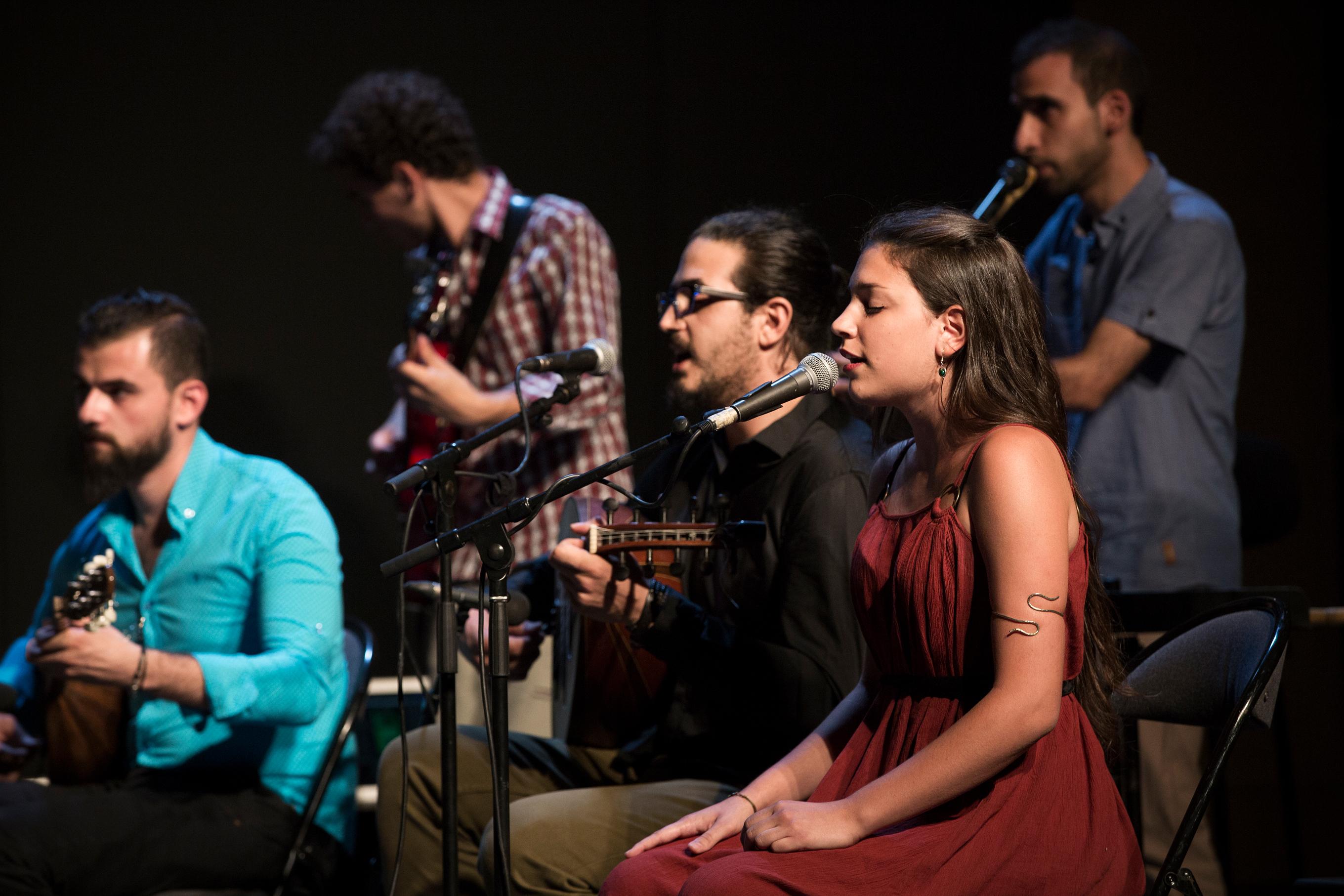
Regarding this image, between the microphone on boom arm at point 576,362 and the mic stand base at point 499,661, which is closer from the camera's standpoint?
the mic stand base at point 499,661

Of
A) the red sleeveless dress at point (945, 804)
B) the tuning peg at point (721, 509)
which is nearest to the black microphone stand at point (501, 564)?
the red sleeveless dress at point (945, 804)

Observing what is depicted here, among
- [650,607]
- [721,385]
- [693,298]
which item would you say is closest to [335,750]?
[650,607]

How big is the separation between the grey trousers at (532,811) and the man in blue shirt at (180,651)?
1.10 ft

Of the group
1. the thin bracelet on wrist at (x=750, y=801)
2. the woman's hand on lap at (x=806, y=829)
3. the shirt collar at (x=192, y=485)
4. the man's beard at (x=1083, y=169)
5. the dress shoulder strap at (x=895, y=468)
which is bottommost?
the thin bracelet on wrist at (x=750, y=801)

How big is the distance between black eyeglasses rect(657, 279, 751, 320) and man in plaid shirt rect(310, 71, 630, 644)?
872 mm

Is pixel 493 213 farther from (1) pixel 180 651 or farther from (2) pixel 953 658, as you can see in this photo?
(2) pixel 953 658

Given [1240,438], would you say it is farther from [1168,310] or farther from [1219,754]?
[1219,754]

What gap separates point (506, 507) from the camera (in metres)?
1.95

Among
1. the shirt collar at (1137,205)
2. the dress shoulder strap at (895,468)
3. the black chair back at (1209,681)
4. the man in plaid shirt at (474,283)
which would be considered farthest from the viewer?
the man in plaid shirt at (474,283)

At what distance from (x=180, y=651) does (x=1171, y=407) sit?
270 cm

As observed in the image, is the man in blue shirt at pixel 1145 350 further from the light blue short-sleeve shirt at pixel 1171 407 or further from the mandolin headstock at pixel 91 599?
the mandolin headstock at pixel 91 599

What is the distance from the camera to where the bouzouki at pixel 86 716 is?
2.88 metres

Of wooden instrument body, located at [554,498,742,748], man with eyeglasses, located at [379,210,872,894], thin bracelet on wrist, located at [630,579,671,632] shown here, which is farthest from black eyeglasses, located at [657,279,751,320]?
thin bracelet on wrist, located at [630,579,671,632]

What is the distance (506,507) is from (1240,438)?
288 centimetres
